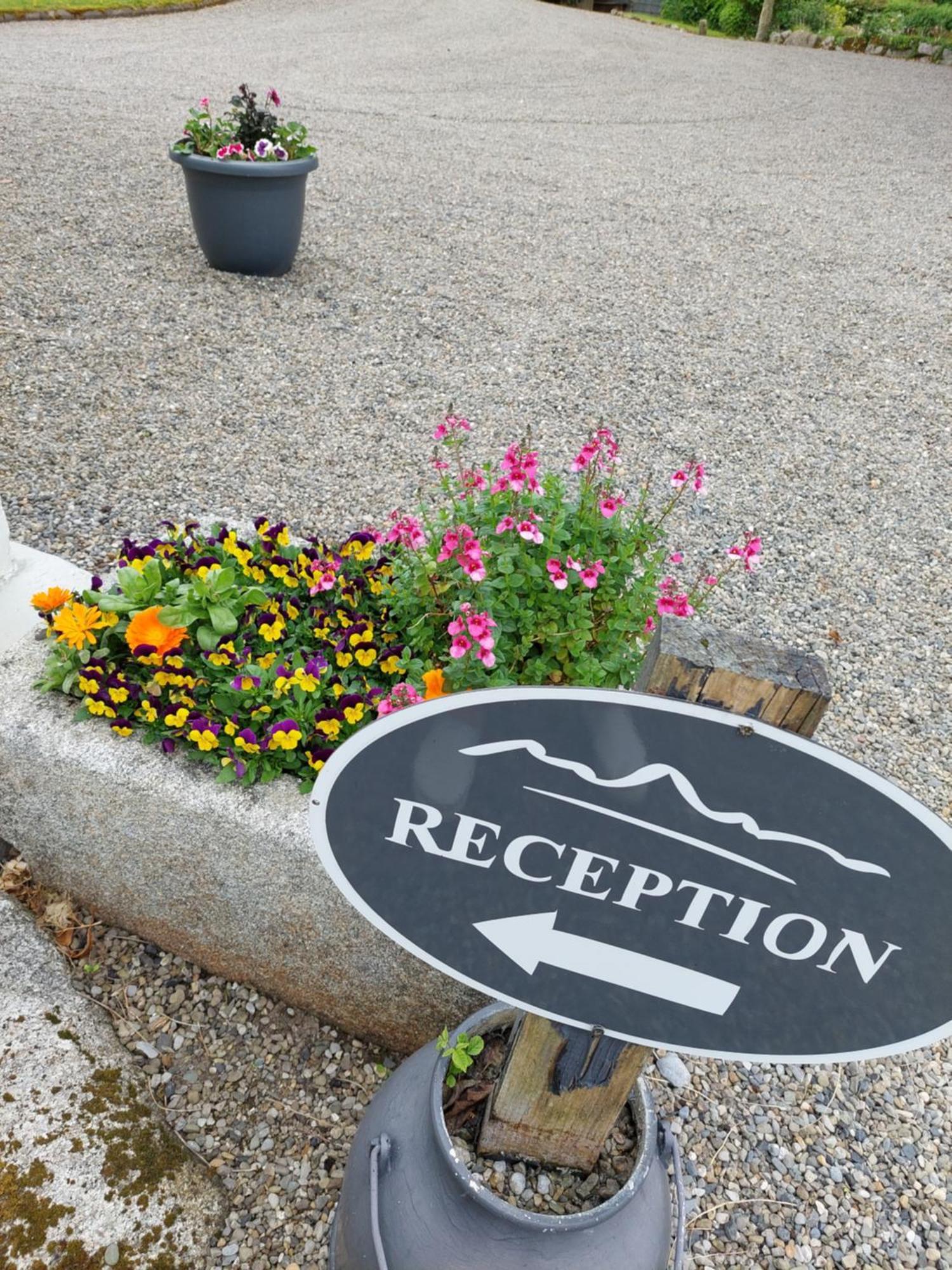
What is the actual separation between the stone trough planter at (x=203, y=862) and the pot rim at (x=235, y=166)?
3.20 meters

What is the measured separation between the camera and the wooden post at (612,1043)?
2.70ft

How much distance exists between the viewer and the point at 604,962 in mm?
944

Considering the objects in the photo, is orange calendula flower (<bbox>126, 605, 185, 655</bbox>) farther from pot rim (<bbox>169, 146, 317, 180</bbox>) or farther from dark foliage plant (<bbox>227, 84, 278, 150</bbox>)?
dark foliage plant (<bbox>227, 84, 278, 150</bbox>)

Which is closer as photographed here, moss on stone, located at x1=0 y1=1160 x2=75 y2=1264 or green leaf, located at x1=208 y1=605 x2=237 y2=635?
moss on stone, located at x1=0 y1=1160 x2=75 y2=1264

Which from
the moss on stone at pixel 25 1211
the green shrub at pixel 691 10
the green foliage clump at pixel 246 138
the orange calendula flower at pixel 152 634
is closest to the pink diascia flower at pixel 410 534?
the orange calendula flower at pixel 152 634

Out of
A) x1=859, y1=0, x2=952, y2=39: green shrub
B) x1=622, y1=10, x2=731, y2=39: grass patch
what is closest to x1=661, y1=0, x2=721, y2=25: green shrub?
x1=622, y1=10, x2=731, y2=39: grass patch

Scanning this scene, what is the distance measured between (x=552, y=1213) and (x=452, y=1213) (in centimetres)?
14

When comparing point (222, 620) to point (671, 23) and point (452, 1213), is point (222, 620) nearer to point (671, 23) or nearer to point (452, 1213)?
point (452, 1213)

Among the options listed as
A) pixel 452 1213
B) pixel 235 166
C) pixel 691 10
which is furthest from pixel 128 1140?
pixel 691 10

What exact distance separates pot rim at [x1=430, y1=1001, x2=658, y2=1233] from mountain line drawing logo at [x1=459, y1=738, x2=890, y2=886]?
0.56 m

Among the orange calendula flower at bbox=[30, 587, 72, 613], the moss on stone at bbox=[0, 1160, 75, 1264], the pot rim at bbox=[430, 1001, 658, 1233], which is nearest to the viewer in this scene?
the pot rim at bbox=[430, 1001, 658, 1233]

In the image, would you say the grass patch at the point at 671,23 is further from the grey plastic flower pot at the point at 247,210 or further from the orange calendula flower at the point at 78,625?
the orange calendula flower at the point at 78,625

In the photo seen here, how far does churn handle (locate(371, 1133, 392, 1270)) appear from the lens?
117cm

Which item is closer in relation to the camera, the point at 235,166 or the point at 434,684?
the point at 434,684
